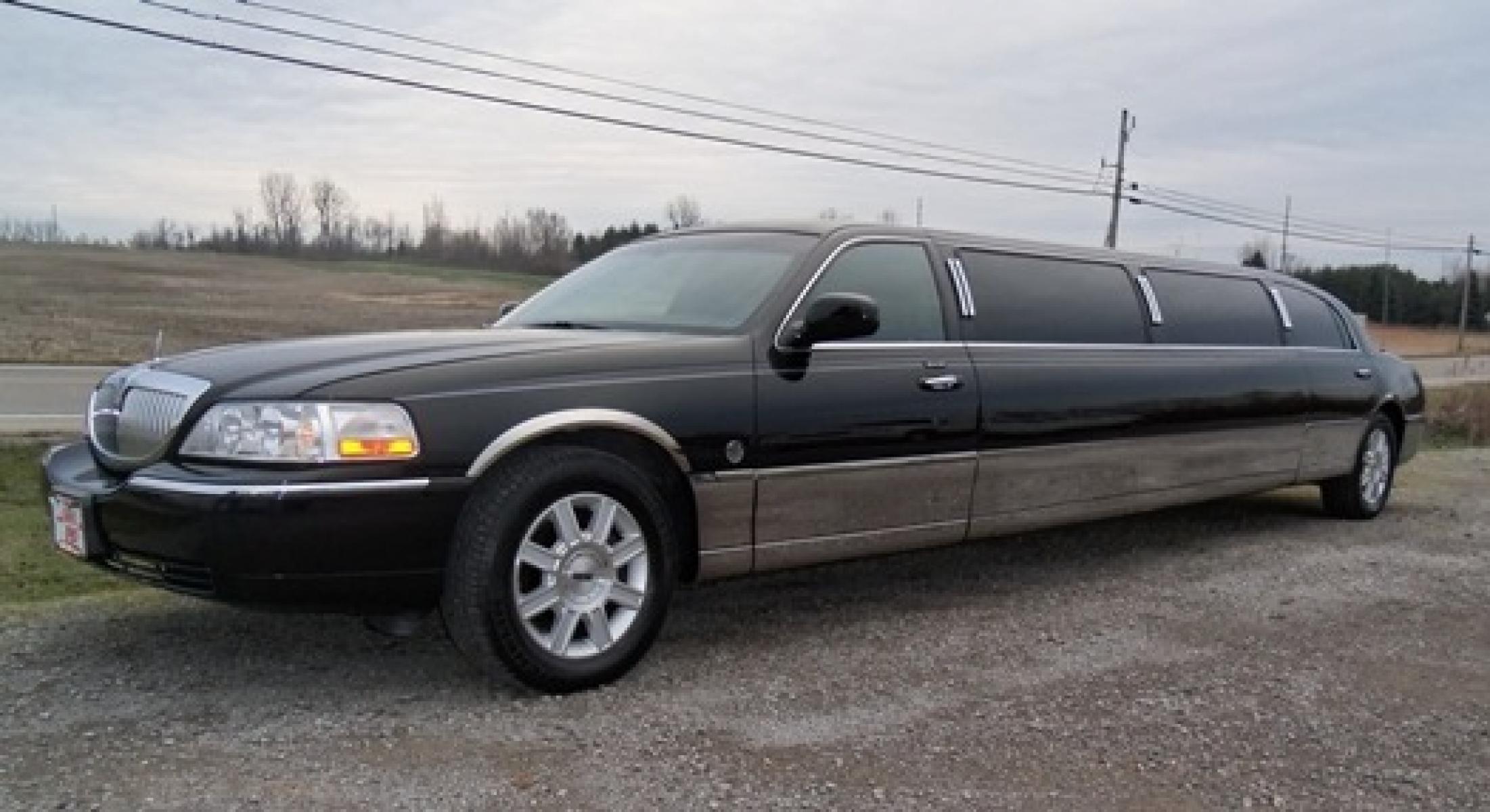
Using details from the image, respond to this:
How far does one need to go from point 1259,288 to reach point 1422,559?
1751mm

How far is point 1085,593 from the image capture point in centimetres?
564

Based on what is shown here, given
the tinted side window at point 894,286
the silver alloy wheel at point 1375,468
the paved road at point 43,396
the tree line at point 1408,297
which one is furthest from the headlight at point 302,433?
the tree line at point 1408,297

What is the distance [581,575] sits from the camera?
3.99 metres

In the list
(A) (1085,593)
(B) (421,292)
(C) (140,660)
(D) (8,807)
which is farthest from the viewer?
(B) (421,292)

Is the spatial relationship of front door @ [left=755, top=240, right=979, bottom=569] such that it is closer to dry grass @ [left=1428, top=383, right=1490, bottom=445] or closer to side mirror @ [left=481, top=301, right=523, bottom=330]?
side mirror @ [left=481, top=301, right=523, bottom=330]

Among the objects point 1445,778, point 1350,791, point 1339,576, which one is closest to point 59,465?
point 1350,791

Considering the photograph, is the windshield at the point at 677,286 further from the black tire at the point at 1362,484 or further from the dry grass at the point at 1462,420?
the dry grass at the point at 1462,420

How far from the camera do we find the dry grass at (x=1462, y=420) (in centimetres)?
1677

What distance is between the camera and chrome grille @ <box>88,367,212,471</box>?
149 inches

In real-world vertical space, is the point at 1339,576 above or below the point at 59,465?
below

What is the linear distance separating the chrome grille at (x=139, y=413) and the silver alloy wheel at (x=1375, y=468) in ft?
22.3

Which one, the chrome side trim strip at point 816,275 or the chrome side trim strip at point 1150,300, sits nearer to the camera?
the chrome side trim strip at point 816,275

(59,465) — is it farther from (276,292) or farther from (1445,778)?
(276,292)

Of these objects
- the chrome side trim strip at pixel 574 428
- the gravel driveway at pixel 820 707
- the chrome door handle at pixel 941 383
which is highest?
the chrome door handle at pixel 941 383
